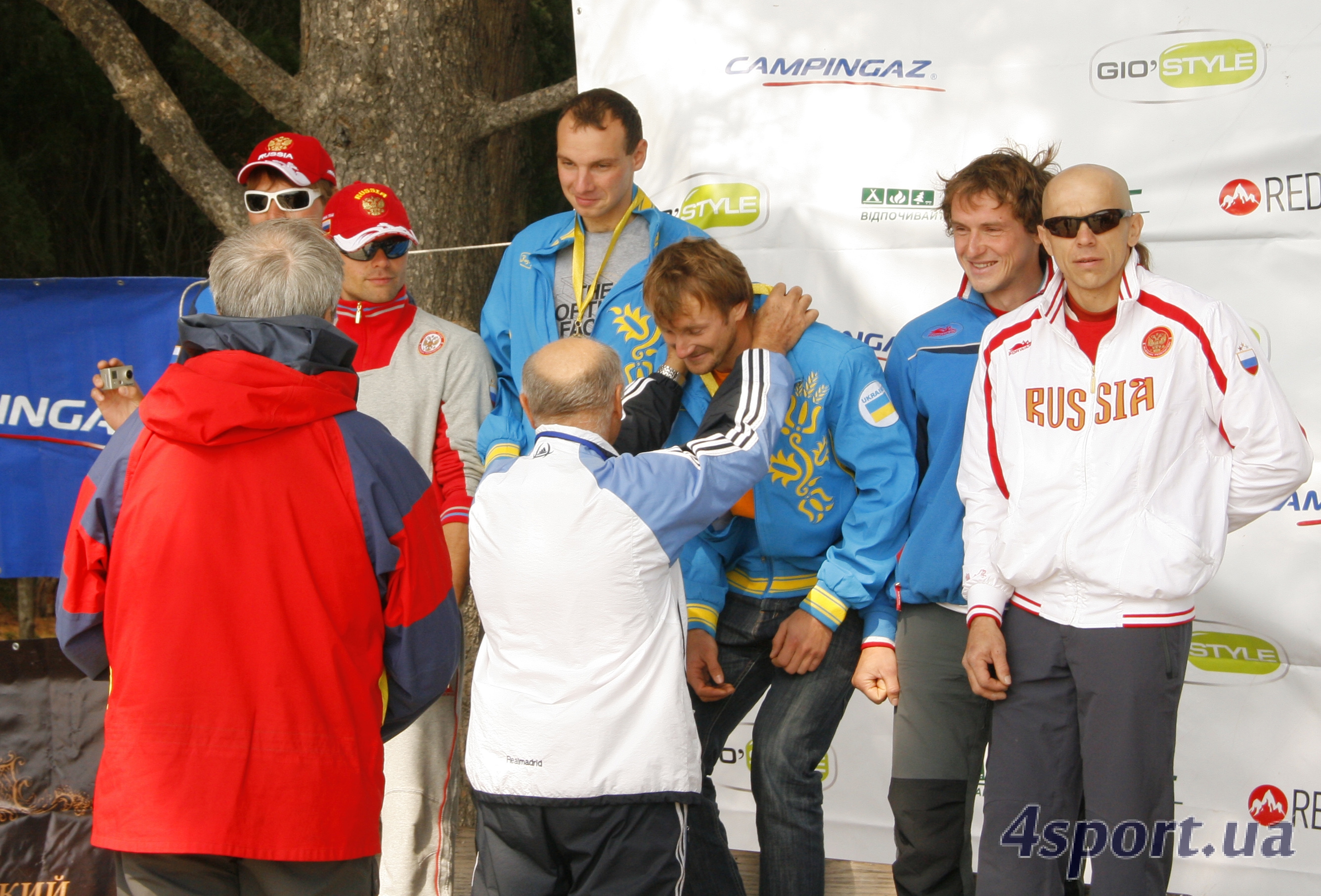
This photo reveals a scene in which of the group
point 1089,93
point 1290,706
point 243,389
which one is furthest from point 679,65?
point 1290,706

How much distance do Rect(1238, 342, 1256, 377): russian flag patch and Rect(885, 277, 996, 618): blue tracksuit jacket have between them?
0.55 meters

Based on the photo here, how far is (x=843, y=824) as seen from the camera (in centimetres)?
383

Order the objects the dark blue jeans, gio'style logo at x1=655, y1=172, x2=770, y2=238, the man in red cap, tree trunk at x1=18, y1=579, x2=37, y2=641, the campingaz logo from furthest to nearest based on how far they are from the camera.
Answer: tree trunk at x1=18, y1=579, x2=37, y2=641 < gio'style logo at x1=655, y1=172, x2=770, y2=238 < the campingaz logo < the man in red cap < the dark blue jeans

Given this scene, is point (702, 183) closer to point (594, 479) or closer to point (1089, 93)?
point (1089, 93)

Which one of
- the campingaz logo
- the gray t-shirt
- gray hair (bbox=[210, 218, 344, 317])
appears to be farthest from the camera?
the campingaz logo

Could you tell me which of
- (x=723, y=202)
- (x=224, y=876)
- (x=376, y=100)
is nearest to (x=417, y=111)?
(x=376, y=100)

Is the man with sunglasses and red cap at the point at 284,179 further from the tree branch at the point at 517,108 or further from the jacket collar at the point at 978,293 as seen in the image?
the jacket collar at the point at 978,293

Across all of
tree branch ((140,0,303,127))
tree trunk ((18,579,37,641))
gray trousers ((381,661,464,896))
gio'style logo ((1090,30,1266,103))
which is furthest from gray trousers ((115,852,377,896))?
tree trunk ((18,579,37,641))

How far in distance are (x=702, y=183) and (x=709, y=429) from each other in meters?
1.73

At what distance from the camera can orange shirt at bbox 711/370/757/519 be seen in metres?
2.71

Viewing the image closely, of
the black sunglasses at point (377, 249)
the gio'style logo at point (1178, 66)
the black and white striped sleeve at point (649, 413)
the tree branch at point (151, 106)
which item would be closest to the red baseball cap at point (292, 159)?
the black sunglasses at point (377, 249)

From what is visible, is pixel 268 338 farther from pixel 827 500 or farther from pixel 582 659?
pixel 827 500

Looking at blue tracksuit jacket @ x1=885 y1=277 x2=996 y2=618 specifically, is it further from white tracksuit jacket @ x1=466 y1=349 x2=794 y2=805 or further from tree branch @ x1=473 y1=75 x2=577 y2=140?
Answer: tree branch @ x1=473 y1=75 x2=577 y2=140

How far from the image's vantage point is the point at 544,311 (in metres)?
3.07
